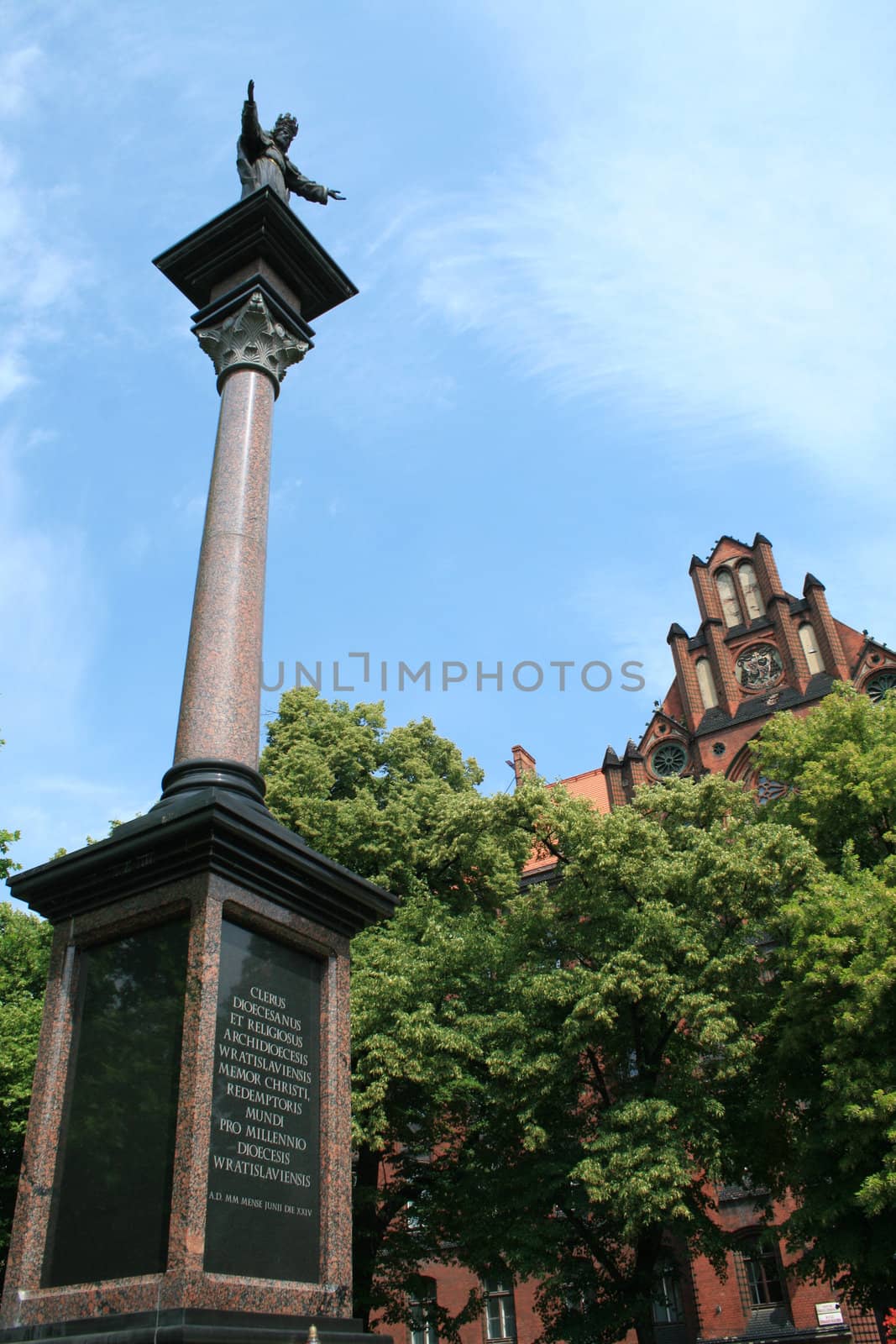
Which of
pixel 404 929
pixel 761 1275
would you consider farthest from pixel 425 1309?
pixel 761 1275

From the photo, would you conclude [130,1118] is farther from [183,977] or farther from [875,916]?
[875,916]

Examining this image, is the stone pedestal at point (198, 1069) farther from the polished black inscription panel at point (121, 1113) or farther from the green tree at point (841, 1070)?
the green tree at point (841, 1070)

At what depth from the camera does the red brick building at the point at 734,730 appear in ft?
78.3

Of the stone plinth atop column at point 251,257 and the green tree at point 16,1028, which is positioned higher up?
the stone plinth atop column at point 251,257

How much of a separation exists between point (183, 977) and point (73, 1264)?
1435 mm

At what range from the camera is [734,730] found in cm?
3145

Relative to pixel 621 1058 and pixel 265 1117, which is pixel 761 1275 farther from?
pixel 265 1117

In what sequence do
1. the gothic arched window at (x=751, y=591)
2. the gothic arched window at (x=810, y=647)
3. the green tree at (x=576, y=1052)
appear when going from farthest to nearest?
the gothic arched window at (x=751, y=591), the gothic arched window at (x=810, y=647), the green tree at (x=576, y=1052)

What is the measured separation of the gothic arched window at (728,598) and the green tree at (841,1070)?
663 inches

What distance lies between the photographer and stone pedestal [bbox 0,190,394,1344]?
208 inches

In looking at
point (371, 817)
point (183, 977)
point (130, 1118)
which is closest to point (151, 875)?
point (183, 977)

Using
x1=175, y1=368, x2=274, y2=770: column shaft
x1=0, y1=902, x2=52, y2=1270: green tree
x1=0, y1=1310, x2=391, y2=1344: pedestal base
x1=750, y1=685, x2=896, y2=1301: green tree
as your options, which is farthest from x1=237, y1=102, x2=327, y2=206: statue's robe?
x1=0, y1=902, x2=52, y2=1270: green tree

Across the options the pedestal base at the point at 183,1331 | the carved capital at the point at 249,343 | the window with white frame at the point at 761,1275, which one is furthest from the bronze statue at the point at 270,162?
A: the window with white frame at the point at 761,1275

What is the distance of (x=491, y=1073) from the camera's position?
Result: 16516 millimetres
